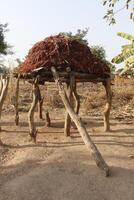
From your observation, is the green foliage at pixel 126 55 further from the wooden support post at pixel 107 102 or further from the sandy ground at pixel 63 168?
the sandy ground at pixel 63 168

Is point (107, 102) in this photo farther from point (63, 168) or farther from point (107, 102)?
point (63, 168)

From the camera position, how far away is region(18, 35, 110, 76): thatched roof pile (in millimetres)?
11625

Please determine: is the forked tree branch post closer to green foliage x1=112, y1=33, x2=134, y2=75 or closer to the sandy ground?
the sandy ground

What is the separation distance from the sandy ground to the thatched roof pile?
1.72 metres

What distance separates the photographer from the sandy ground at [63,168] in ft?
27.8

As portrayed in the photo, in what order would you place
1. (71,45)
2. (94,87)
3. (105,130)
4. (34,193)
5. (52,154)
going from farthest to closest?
(94,87) → (105,130) → (71,45) → (52,154) → (34,193)

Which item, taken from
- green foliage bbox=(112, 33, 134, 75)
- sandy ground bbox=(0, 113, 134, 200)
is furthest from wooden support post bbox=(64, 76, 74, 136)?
green foliage bbox=(112, 33, 134, 75)

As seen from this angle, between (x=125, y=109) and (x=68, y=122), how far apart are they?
584cm

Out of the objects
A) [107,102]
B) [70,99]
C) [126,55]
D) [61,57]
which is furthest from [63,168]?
[126,55]

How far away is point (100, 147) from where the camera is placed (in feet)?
35.4

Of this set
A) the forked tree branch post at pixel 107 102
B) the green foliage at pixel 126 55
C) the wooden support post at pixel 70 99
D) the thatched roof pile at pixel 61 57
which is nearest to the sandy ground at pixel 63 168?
the wooden support post at pixel 70 99

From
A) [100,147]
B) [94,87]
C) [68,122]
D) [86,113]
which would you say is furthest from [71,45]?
[94,87]

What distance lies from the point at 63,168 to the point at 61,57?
3.31m

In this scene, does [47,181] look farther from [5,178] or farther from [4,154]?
[4,154]
